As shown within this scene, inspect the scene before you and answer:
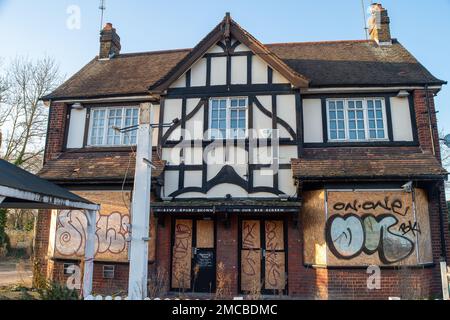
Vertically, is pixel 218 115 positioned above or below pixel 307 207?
above

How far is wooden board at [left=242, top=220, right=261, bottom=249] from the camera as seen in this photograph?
10766 millimetres

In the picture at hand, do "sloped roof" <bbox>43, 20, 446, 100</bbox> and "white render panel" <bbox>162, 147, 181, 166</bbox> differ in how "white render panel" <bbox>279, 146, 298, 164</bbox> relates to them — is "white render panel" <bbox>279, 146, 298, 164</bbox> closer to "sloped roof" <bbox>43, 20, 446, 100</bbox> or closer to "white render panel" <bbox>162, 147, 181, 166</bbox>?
"sloped roof" <bbox>43, 20, 446, 100</bbox>

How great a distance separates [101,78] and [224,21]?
538 cm

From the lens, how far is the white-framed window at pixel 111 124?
12.3m

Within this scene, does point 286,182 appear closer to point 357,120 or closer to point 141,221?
point 357,120

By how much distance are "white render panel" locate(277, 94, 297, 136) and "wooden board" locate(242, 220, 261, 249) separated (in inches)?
123

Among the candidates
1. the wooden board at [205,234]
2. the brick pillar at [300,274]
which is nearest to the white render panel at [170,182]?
A: the wooden board at [205,234]

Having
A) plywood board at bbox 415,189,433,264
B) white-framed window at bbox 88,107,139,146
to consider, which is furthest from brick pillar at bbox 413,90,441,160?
white-framed window at bbox 88,107,139,146

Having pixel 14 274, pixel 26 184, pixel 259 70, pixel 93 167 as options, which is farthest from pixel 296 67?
pixel 14 274

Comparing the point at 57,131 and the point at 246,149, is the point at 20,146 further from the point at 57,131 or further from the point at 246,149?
the point at 246,149

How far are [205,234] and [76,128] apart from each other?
19.9ft

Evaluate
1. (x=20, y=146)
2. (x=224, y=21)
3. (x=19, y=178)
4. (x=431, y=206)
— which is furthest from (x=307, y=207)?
(x=20, y=146)

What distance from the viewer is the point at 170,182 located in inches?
437

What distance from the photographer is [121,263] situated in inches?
424
